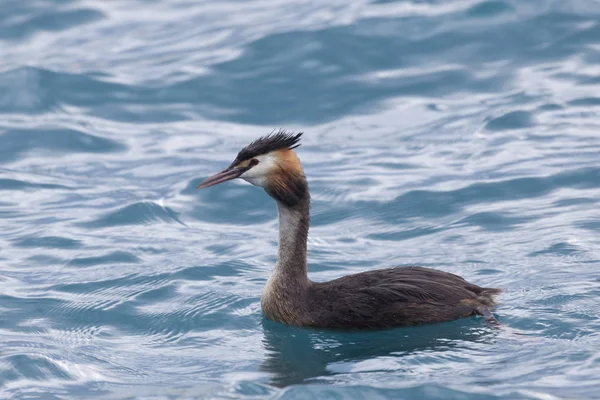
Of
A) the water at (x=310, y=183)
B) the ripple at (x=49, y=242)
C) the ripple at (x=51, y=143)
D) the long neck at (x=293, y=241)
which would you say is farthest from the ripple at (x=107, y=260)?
the ripple at (x=51, y=143)

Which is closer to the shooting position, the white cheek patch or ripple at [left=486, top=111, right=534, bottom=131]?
the white cheek patch

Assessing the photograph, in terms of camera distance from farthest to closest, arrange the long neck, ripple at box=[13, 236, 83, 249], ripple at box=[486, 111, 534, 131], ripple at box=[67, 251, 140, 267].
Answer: ripple at box=[486, 111, 534, 131] → ripple at box=[13, 236, 83, 249] → ripple at box=[67, 251, 140, 267] → the long neck

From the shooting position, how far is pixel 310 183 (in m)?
12.6

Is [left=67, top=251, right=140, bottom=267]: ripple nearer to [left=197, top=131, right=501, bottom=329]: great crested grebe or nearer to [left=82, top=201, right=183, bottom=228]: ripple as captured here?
[left=82, top=201, right=183, bottom=228]: ripple

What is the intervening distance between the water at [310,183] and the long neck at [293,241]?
44 centimetres

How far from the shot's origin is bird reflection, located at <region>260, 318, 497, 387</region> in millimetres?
8000

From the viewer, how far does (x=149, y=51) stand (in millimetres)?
17094

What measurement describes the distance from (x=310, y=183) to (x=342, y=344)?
14.6ft

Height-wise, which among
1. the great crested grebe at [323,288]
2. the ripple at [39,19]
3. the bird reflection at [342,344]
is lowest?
the bird reflection at [342,344]

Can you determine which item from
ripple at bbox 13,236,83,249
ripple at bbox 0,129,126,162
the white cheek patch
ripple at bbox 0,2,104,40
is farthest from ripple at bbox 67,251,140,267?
ripple at bbox 0,2,104,40

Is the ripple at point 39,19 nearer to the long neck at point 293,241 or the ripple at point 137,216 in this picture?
the ripple at point 137,216

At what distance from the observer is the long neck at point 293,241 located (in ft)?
29.3

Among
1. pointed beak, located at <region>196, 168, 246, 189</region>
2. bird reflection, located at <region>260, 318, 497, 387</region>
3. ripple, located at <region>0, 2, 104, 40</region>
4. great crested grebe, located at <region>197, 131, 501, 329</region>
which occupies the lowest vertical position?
bird reflection, located at <region>260, 318, 497, 387</region>

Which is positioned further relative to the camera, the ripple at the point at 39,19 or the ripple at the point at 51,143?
the ripple at the point at 39,19
